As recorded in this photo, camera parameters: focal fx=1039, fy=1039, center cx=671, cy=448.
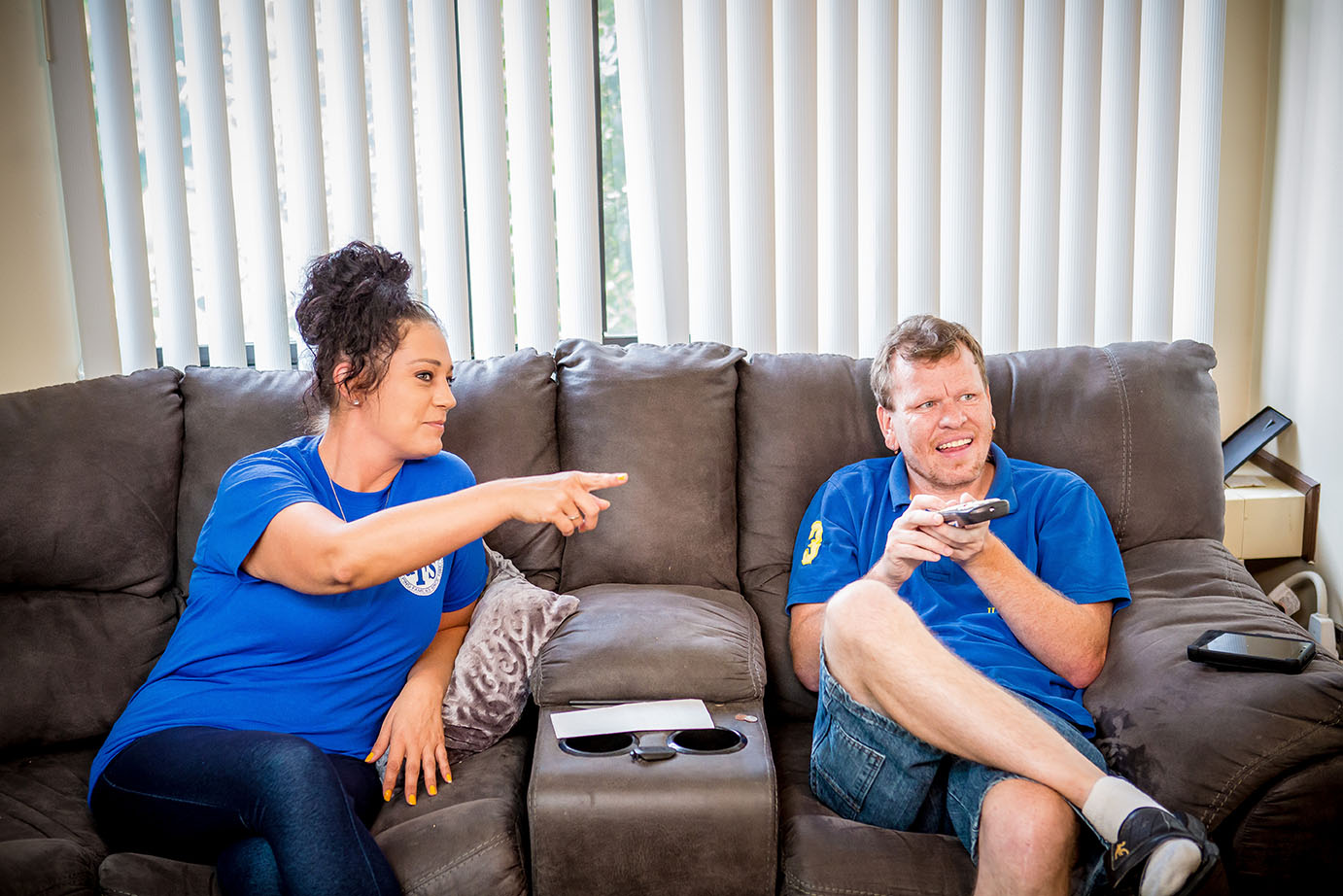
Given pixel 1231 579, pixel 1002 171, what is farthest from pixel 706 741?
pixel 1002 171

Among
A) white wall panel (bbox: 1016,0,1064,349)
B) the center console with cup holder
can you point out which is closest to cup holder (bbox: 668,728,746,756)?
the center console with cup holder

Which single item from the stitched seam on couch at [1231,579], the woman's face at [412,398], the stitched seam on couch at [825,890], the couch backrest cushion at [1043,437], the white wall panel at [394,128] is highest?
the white wall panel at [394,128]

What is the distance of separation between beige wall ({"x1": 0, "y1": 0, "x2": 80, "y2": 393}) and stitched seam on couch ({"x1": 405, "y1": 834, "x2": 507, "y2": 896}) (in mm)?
1775

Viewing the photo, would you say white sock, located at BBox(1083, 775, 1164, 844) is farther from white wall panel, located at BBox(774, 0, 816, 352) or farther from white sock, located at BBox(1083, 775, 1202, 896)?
white wall panel, located at BBox(774, 0, 816, 352)

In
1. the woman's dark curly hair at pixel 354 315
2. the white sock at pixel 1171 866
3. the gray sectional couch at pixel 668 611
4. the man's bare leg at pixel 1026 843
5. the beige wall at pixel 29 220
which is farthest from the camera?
the beige wall at pixel 29 220

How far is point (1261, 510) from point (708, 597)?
1.52 meters

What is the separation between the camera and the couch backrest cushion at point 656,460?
2.17 meters

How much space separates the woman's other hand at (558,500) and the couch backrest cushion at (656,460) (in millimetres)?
648

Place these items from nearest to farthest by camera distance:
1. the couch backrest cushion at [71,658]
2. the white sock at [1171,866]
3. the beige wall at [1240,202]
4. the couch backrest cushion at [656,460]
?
the white sock at [1171,866] → the couch backrest cushion at [71,658] → the couch backrest cushion at [656,460] → the beige wall at [1240,202]

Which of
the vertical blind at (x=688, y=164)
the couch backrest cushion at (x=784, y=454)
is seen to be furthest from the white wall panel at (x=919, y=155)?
the couch backrest cushion at (x=784, y=454)

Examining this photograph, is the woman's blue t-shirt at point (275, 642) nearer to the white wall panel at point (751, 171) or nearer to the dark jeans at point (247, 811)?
the dark jeans at point (247, 811)

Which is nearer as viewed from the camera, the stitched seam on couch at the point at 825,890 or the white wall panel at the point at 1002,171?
the stitched seam on couch at the point at 825,890

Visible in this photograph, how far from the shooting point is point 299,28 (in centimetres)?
255

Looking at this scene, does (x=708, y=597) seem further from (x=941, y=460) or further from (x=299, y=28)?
(x=299, y=28)
